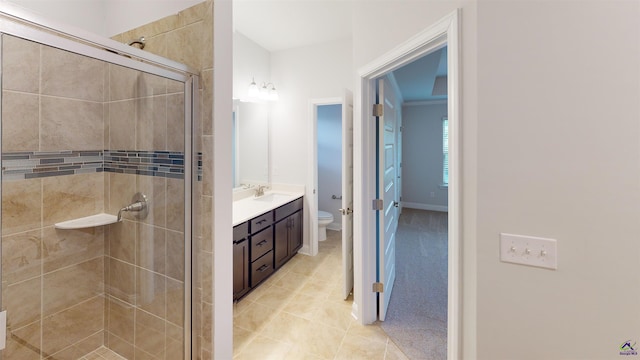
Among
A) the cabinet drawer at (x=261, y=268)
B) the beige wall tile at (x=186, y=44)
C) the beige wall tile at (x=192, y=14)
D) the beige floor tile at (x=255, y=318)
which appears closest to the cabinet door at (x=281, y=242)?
the cabinet drawer at (x=261, y=268)

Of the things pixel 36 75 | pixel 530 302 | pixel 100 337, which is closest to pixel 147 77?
pixel 36 75

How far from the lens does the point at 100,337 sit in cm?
164

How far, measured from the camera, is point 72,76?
1354 millimetres

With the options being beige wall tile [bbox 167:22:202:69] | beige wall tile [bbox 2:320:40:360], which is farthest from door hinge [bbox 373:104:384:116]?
beige wall tile [bbox 2:320:40:360]

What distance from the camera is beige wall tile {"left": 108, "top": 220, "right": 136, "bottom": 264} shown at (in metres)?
1.54

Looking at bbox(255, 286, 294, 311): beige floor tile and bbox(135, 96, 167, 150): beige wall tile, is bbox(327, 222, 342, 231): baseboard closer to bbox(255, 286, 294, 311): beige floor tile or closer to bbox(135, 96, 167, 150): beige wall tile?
bbox(255, 286, 294, 311): beige floor tile

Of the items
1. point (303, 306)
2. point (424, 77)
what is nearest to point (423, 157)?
point (424, 77)

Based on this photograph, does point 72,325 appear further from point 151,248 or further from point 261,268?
point 261,268

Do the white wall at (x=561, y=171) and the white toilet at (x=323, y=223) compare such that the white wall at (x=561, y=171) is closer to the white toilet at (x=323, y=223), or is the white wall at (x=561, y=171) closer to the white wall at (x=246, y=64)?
the white wall at (x=246, y=64)

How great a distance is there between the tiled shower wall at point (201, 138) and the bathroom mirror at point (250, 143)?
1.74m

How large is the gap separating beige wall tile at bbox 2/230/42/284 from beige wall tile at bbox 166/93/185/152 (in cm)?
84

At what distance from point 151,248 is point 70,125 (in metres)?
0.83

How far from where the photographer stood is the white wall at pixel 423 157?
20.5 feet

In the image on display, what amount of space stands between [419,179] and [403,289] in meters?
4.26
